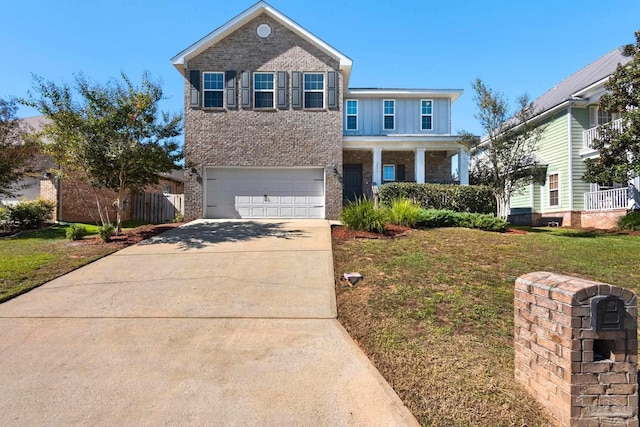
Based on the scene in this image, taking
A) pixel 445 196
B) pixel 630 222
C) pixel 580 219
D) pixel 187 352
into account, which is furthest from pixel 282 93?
pixel 580 219

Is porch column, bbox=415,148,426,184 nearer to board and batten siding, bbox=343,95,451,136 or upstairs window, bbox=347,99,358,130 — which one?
board and batten siding, bbox=343,95,451,136

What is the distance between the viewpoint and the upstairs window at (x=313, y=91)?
15.0 m

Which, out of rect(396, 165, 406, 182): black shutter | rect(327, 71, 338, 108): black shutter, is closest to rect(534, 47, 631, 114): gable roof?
rect(396, 165, 406, 182): black shutter

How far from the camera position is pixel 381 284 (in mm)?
5977

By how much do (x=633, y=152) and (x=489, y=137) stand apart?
412cm

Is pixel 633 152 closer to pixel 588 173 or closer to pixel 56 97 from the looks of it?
pixel 588 173

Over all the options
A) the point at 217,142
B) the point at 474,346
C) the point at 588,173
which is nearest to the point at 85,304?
the point at 474,346

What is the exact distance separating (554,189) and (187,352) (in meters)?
18.3

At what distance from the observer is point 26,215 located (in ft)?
43.8

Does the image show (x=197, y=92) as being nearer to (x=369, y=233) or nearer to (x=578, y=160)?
(x=369, y=233)

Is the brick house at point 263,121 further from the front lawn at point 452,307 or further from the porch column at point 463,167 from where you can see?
the front lawn at point 452,307

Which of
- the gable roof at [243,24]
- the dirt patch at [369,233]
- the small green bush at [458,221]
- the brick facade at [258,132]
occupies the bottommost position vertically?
the dirt patch at [369,233]

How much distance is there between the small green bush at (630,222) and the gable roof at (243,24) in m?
11.8

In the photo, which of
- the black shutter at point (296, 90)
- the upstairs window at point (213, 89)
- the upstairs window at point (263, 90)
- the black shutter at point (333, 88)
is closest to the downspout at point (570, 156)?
the black shutter at point (333, 88)
